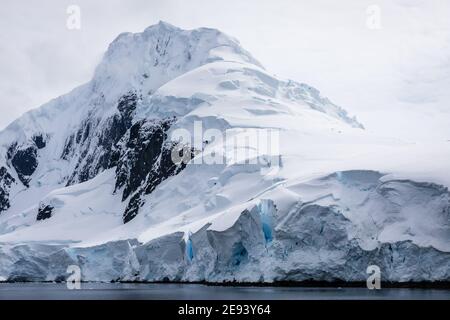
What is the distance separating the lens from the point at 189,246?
86.7 meters

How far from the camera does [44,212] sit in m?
144

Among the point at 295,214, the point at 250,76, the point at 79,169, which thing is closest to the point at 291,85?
the point at 250,76

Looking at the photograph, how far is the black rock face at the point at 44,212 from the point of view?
468ft

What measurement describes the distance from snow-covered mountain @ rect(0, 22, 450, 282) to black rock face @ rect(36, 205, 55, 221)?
0.30 m

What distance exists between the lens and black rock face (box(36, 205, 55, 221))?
143 meters

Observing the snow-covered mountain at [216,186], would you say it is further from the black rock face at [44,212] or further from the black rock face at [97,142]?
the black rock face at [97,142]

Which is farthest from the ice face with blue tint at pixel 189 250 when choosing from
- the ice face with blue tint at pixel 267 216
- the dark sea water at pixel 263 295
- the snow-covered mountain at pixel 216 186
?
the dark sea water at pixel 263 295

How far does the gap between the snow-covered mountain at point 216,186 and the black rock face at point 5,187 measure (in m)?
0.37

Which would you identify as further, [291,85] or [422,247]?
[291,85]

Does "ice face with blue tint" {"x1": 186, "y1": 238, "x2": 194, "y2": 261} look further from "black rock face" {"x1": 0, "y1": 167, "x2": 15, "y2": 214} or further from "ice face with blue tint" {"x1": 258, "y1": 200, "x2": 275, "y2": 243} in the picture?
"black rock face" {"x1": 0, "y1": 167, "x2": 15, "y2": 214}

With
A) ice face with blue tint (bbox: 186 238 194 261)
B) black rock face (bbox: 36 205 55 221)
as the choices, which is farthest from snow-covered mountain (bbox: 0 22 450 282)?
black rock face (bbox: 36 205 55 221)

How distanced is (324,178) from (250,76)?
62.5 metres

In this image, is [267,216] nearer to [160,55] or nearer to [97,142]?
[160,55]
